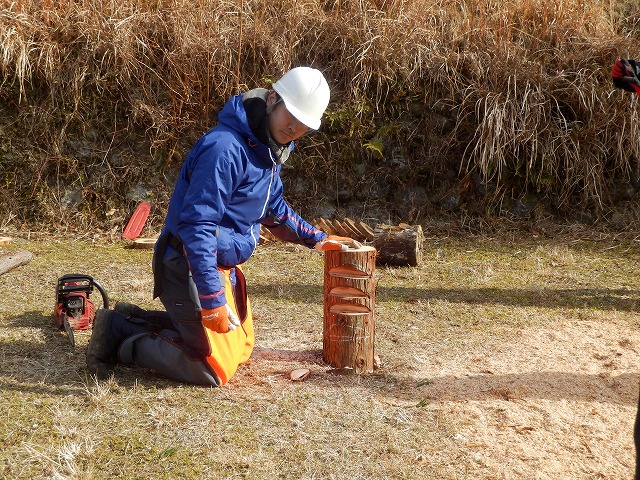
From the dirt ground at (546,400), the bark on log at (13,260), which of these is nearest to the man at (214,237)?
the dirt ground at (546,400)

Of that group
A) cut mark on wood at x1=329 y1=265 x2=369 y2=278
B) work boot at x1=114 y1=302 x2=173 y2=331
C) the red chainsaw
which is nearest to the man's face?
cut mark on wood at x1=329 y1=265 x2=369 y2=278

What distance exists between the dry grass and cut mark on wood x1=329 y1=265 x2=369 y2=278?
577mm

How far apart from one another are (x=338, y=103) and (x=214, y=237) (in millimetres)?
4753

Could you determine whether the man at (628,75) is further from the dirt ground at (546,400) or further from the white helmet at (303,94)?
the dirt ground at (546,400)

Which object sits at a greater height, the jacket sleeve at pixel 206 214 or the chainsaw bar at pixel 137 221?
the jacket sleeve at pixel 206 214

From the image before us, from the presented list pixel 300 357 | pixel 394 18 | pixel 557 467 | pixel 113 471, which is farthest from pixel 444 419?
pixel 394 18

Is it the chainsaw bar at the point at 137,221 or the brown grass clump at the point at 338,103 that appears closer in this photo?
the chainsaw bar at the point at 137,221

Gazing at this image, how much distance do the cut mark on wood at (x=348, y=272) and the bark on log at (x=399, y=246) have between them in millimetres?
2534

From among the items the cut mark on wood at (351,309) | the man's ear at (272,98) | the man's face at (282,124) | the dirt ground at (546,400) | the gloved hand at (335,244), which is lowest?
the dirt ground at (546,400)

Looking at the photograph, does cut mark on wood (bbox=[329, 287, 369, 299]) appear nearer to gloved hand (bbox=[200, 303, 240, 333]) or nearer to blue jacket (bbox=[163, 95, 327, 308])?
blue jacket (bbox=[163, 95, 327, 308])

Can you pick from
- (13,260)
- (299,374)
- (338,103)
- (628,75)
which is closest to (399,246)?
(338,103)

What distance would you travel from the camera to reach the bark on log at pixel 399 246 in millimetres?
6566

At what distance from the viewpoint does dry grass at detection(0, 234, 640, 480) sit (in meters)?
3.17

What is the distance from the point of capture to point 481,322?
520cm
